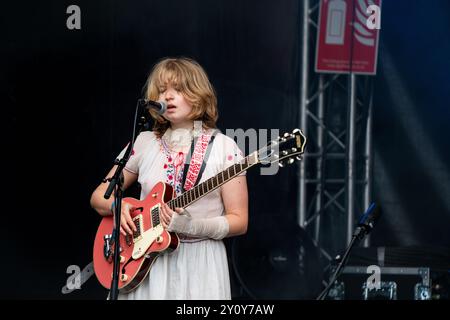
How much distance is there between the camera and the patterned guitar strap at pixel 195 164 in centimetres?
400

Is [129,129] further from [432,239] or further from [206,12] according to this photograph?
[432,239]

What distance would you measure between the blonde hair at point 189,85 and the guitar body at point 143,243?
1.40 feet

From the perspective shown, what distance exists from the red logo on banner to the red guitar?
7.64 ft

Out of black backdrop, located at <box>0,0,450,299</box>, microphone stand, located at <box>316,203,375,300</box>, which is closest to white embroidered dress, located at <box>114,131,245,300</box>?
microphone stand, located at <box>316,203,375,300</box>

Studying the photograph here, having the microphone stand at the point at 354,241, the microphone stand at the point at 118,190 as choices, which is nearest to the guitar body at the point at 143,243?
the microphone stand at the point at 118,190

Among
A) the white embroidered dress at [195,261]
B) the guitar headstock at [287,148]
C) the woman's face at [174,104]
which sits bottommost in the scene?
the white embroidered dress at [195,261]

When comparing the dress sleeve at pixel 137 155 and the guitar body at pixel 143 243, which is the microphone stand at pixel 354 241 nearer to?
the guitar body at pixel 143 243

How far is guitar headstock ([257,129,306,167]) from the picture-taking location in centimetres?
376

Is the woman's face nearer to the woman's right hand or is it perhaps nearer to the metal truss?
the woman's right hand

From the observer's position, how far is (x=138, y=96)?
233 inches

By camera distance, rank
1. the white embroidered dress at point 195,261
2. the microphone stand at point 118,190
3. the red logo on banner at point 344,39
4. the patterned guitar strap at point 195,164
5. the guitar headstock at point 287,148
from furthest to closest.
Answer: the red logo on banner at point 344,39
the patterned guitar strap at point 195,164
the white embroidered dress at point 195,261
the guitar headstock at point 287,148
the microphone stand at point 118,190

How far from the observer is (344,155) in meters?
6.12

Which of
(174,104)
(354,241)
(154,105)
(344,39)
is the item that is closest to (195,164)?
(174,104)
